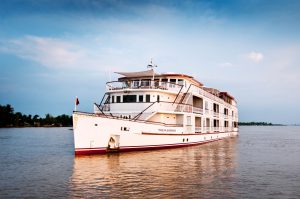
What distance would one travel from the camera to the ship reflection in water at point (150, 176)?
13.9 m

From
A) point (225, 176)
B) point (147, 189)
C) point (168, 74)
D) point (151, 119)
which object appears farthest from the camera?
point (168, 74)

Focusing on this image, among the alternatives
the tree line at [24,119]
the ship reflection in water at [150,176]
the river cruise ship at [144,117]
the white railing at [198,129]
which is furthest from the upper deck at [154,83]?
the tree line at [24,119]

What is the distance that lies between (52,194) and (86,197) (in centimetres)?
166

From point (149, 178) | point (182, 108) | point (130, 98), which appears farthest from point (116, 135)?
point (182, 108)

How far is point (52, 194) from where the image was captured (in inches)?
534

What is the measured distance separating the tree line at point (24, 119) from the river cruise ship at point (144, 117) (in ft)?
429

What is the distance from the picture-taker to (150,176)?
17484mm

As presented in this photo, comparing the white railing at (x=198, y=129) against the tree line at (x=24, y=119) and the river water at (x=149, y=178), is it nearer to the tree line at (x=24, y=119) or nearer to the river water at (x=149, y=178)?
the river water at (x=149, y=178)

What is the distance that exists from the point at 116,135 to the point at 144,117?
5332 millimetres

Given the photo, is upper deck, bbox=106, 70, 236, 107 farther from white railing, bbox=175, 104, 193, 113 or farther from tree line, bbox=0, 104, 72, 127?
tree line, bbox=0, 104, 72, 127

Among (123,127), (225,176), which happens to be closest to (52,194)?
(225,176)

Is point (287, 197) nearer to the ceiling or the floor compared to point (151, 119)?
nearer to the floor

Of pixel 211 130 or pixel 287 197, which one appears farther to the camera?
pixel 211 130

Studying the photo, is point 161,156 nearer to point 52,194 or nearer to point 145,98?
point 145,98
